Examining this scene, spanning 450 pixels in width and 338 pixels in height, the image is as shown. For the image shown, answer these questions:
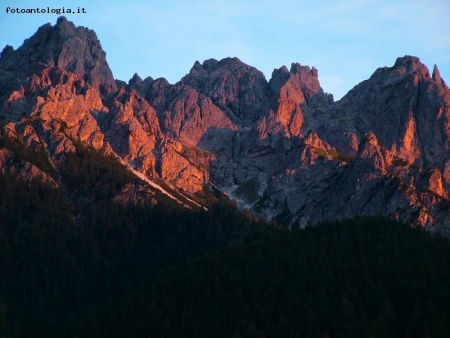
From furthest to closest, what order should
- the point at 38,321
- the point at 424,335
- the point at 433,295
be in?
the point at 38,321 → the point at 433,295 → the point at 424,335

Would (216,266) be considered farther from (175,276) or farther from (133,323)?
(133,323)

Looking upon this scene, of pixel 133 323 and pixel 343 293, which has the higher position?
pixel 343 293

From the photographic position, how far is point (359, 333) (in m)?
125

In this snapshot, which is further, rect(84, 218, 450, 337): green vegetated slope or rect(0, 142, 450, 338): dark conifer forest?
rect(0, 142, 450, 338): dark conifer forest

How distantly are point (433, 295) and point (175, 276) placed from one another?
5486 centimetres

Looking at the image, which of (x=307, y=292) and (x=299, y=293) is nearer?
(x=299, y=293)

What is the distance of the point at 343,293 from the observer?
140 meters

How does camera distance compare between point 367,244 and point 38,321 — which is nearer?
point 367,244

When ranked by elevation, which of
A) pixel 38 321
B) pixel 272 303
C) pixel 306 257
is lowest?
pixel 38 321

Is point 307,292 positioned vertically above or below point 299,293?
above

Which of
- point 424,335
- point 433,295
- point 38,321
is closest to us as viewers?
point 424,335

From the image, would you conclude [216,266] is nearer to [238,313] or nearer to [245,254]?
[245,254]

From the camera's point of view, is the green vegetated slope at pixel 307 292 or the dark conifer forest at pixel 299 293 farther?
the dark conifer forest at pixel 299 293

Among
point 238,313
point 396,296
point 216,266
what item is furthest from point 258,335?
point 216,266
